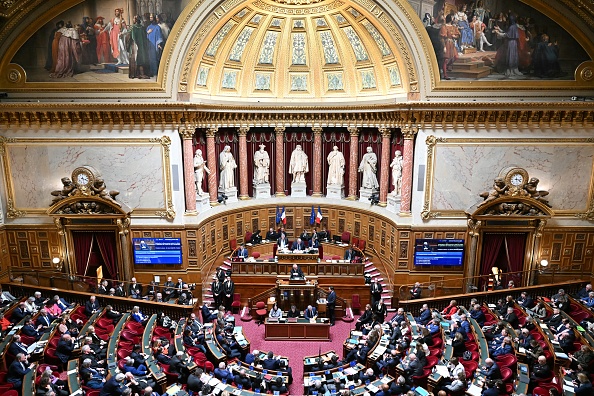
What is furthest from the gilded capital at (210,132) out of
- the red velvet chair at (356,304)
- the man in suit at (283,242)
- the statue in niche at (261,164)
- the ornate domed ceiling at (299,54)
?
the red velvet chair at (356,304)

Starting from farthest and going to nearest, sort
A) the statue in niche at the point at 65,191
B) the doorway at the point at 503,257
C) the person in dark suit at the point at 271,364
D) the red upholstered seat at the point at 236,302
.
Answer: the doorway at the point at 503,257
the red upholstered seat at the point at 236,302
the statue in niche at the point at 65,191
the person in dark suit at the point at 271,364

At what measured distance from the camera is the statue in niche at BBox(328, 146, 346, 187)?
78.7 feet

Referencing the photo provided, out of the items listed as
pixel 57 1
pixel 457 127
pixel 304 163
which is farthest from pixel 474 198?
pixel 57 1

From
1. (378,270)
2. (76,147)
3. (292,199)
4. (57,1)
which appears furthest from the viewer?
(292,199)

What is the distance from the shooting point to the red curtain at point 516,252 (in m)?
18.9

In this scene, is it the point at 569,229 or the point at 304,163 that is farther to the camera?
the point at 304,163

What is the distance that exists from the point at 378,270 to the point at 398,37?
10.7m

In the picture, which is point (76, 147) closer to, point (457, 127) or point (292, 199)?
point (292, 199)

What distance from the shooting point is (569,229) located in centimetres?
1875

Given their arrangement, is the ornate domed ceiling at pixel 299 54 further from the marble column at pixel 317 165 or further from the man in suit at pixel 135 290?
the man in suit at pixel 135 290

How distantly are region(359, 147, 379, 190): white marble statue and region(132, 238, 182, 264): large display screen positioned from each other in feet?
34.0

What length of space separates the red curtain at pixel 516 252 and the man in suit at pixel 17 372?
60.4 feet

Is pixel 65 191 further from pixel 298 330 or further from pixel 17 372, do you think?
pixel 298 330

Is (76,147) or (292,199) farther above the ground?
(76,147)
